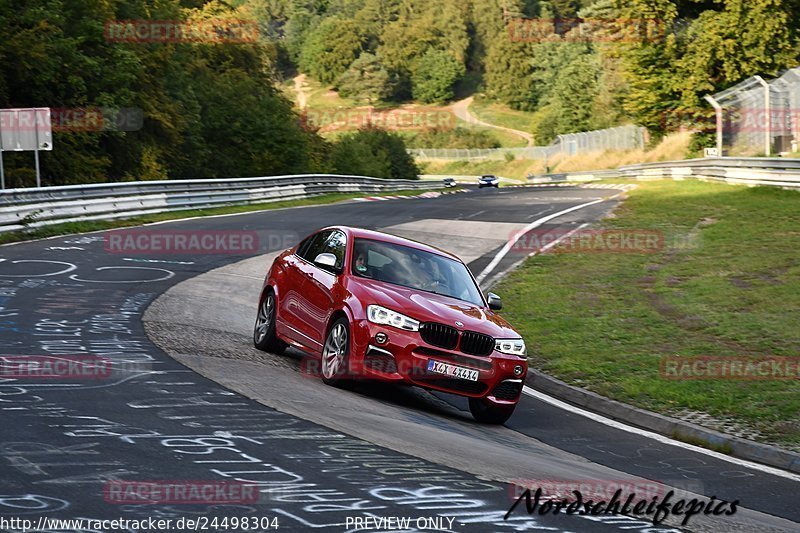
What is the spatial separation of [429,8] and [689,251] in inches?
6952

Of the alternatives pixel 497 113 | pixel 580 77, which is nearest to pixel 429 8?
pixel 497 113

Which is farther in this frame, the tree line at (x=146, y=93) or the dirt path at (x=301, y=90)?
the dirt path at (x=301, y=90)

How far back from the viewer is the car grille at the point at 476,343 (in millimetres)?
10508

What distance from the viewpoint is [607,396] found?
1190 centimetres

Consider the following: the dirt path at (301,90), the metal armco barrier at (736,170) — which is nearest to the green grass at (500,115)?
the dirt path at (301,90)

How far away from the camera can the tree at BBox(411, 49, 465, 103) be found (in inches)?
6772

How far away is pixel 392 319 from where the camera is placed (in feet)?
34.1

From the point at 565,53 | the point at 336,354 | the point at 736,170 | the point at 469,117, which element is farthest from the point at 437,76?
the point at 336,354

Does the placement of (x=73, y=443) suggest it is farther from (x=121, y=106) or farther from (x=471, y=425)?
(x=121, y=106)

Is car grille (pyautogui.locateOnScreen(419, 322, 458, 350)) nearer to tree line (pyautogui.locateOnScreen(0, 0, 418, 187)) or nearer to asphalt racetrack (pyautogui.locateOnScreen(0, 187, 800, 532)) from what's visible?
asphalt racetrack (pyautogui.locateOnScreen(0, 187, 800, 532))

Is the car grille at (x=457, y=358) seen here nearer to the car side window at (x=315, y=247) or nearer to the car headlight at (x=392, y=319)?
the car headlight at (x=392, y=319)

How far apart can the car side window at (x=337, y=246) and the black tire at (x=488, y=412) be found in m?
2.10

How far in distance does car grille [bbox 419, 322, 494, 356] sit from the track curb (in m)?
1.79

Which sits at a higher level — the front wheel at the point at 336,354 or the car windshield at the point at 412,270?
the car windshield at the point at 412,270
